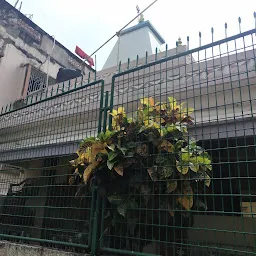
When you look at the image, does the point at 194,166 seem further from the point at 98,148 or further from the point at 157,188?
the point at 98,148

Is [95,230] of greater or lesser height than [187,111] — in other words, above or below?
below

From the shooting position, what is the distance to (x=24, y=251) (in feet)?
11.7

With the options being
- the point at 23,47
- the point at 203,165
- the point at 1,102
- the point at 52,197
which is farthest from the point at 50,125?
the point at 23,47

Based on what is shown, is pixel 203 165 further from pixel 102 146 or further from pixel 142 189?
pixel 102 146

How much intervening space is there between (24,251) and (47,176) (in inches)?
39.6

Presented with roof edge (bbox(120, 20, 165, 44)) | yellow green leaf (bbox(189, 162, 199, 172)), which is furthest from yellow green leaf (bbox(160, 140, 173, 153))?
roof edge (bbox(120, 20, 165, 44))

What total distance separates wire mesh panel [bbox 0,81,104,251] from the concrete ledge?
10cm

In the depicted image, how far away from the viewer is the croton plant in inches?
109

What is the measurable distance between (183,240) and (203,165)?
2.61 feet

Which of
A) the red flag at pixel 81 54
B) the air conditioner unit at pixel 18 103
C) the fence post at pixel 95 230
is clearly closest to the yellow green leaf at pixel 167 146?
the fence post at pixel 95 230

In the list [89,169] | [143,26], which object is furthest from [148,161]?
[143,26]

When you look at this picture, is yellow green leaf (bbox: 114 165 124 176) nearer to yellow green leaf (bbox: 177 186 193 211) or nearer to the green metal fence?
the green metal fence

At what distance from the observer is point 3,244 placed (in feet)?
12.8

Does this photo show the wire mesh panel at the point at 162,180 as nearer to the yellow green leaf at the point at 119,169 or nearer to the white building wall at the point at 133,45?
the yellow green leaf at the point at 119,169
